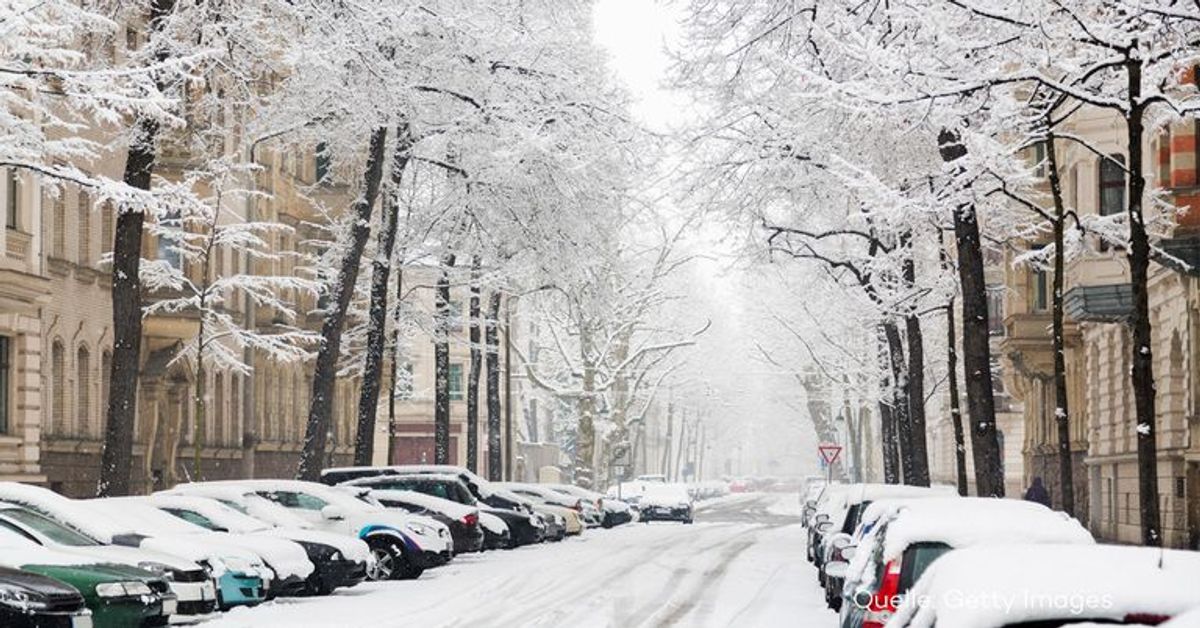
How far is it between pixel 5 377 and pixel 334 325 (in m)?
6.61

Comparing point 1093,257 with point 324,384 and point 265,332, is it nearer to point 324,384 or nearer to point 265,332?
point 324,384

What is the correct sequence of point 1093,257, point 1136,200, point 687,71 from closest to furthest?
point 1136,200, point 687,71, point 1093,257

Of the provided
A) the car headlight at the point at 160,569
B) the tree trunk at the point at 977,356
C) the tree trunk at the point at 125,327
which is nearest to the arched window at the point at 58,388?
the tree trunk at the point at 125,327

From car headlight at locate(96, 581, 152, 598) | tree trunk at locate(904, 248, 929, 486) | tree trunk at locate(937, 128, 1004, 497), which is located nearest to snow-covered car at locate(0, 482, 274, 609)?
car headlight at locate(96, 581, 152, 598)

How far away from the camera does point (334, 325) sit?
37750mm

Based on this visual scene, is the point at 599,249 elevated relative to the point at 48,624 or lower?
elevated

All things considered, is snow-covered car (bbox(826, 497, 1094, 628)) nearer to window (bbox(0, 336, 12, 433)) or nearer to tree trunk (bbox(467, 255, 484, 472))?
window (bbox(0, 336, 12, 433))

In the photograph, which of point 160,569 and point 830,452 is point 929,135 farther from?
point 830,452

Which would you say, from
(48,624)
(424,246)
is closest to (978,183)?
(48,624)

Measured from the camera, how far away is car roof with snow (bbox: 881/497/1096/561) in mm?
12398

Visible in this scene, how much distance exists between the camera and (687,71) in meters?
30.3

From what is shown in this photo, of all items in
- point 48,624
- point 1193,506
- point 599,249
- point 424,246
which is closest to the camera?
point 48,624

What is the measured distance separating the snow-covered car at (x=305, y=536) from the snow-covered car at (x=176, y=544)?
1836 mm

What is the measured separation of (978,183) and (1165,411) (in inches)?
522
